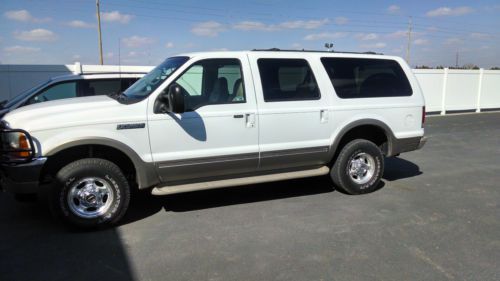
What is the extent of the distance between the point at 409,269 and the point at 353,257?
0.50m

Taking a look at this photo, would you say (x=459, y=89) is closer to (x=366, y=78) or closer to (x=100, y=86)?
(x=366, y=78)

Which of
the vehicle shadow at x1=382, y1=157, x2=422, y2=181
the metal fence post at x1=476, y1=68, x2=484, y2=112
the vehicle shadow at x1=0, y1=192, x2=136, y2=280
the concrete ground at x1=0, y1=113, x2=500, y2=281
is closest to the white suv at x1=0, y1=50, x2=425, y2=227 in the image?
the vehicle shadow at x1=0, y1=192, x2=136, y2=280

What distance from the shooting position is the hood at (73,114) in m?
4.29

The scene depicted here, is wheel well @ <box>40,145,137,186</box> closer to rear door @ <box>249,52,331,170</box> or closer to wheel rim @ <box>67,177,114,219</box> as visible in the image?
wheel rim @ <box>67,177,114,219</box>

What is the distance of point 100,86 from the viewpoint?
783 centimetres

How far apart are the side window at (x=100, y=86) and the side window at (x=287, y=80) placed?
11.9ft

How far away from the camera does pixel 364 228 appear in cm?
464

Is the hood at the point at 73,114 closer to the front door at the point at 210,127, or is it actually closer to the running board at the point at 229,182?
the front door at the point at 210,127

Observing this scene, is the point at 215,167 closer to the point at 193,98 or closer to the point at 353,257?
the point at 193,98

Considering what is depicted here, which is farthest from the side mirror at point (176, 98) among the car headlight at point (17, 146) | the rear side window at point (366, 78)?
the rear side window at point (366, 78)

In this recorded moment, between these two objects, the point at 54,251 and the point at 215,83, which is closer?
the point at 54,251

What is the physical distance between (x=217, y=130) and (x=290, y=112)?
1028 millimetres

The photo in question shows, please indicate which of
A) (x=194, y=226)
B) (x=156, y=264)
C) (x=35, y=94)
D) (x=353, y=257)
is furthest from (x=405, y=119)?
(x=35, y=94)

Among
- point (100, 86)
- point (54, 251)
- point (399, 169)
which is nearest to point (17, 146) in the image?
point (54, 251)
